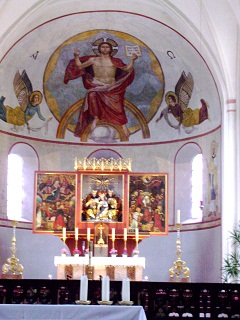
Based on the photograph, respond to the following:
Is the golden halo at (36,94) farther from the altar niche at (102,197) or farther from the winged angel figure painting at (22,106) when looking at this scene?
Answer: the altar niche at (102,197)

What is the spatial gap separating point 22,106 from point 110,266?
7785 mm

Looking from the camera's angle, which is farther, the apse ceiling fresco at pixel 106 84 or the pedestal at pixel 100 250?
the apse ceiling fresco at pixel 106 84

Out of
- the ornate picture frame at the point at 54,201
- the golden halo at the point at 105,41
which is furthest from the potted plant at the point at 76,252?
the golden halo at the point at 105,41

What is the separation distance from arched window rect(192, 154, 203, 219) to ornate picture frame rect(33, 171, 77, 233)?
4.53m

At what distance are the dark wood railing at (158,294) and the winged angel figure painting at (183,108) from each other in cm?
1222

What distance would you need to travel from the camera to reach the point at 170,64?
27594 mm

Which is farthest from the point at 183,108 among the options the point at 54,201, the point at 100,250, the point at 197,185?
the point at 100,250

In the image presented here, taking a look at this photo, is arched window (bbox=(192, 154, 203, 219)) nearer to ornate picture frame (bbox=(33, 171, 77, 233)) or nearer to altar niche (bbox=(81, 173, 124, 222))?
altar niche (bbox=(81, 173, 124, 222))

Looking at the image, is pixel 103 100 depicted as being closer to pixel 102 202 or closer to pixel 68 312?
pixel 102 202

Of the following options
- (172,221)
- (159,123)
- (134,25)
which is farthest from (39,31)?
(172,221)

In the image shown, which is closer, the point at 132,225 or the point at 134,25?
the point at 132,225

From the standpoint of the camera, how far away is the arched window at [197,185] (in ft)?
89.9

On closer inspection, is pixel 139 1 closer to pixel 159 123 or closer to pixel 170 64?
pixel 170 64

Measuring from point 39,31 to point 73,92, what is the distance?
3.11 meters
